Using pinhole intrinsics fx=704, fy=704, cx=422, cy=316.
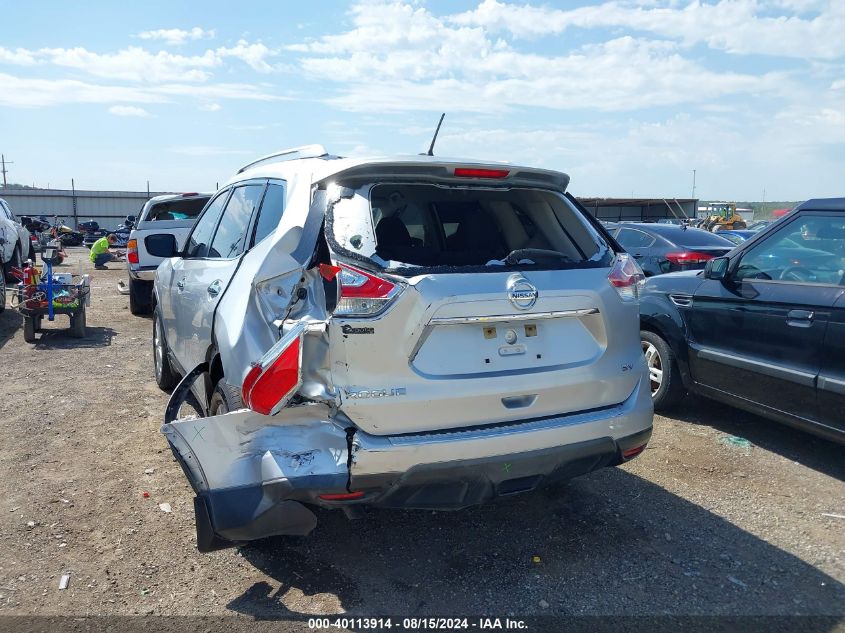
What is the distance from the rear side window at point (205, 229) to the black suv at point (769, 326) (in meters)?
3.54

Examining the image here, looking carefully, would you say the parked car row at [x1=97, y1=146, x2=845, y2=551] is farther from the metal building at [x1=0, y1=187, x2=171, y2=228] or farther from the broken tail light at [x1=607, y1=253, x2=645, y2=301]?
the metal building at [x1=0, y1=187, x2=171, y2=228]

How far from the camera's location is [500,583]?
11.1ft

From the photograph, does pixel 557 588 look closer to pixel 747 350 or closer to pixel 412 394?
pixel 412 394

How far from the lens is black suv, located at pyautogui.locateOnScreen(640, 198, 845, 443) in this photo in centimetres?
442

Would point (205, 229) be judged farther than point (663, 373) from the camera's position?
No

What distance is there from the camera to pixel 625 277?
3480 mm

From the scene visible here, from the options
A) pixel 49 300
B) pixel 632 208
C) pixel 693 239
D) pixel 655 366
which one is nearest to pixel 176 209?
pixel 49 300

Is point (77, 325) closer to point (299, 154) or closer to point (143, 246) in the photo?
point (143, 246)

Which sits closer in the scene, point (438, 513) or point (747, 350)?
point (438, 513)

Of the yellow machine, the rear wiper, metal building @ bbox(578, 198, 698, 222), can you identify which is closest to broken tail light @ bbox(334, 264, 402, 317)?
the rear wiper

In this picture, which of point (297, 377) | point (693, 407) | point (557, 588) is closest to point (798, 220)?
point (693, 407)

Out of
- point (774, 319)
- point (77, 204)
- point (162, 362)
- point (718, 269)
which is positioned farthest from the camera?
point (77, 204)

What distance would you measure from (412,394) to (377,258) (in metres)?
0.59

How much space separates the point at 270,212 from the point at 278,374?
115 centimetres
